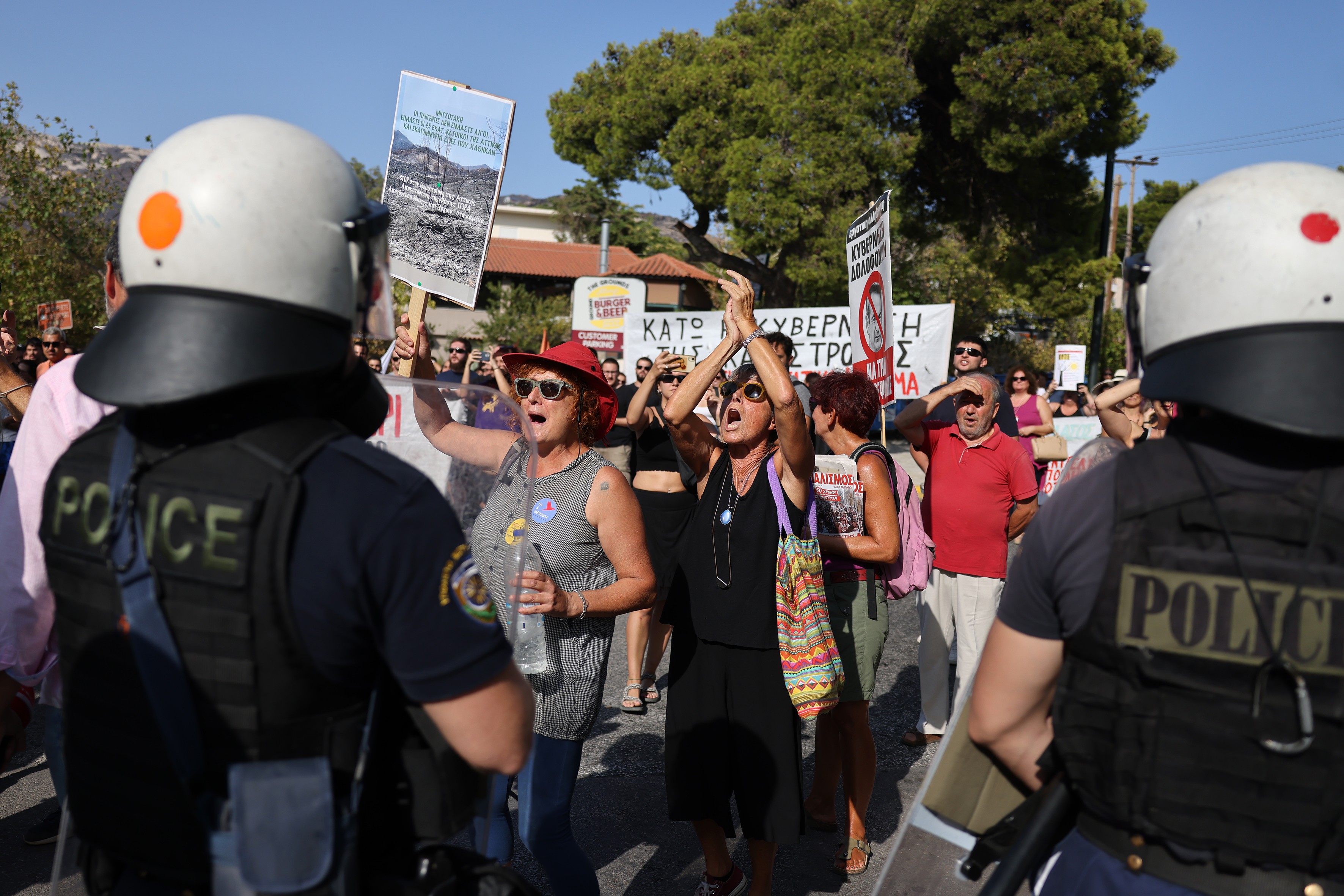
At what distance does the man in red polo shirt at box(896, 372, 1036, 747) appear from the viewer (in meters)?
5.27

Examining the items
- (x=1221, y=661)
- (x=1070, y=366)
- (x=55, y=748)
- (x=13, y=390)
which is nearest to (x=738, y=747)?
(x=55, y=748)

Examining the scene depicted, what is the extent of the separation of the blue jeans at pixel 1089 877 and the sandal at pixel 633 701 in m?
4.08

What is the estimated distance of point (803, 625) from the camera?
3.41 meters

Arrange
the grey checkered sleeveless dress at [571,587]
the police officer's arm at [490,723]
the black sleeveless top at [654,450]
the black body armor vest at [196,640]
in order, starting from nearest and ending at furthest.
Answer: the black body armor vest at [196,640] → the police officer's arm at [490,723] → the grey checkered sleeveless dress at [571,587] → the black sleeveless top at [654,450]

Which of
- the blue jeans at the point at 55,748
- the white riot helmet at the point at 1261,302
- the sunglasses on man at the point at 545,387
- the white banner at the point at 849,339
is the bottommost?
the blue jeans at the point at 55,748

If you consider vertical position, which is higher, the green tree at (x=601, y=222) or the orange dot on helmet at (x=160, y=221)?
the green tree at (x=601, y=222)

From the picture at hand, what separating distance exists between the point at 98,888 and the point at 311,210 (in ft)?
3.53

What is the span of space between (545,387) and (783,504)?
96cm

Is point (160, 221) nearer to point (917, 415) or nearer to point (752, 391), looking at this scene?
point (752, 391)

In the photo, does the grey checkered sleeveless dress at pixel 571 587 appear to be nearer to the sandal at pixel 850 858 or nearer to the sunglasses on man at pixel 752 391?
the sunglasses on man at pixel 752 391

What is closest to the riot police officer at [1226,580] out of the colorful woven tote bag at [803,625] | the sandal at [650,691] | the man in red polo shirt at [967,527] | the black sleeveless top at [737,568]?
the colorful woven tote bag at [803,625]

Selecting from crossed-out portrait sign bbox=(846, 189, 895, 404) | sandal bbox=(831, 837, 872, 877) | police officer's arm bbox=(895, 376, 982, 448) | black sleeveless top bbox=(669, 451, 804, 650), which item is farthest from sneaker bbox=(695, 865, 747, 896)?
crossed-out portrait sign bbox=(846, 189, 895, 404)

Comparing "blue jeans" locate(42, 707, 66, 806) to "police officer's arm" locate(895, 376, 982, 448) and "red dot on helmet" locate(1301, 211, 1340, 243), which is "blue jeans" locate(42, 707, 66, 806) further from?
"police officer's arm" locate(895, 376, 982, 448)

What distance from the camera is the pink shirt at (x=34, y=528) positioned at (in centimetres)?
235
